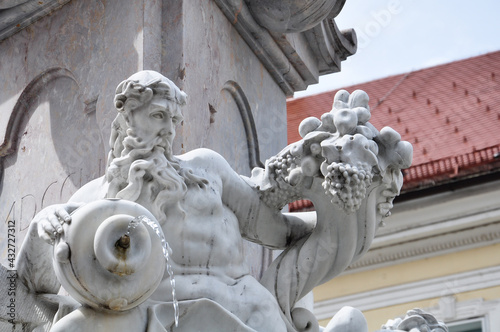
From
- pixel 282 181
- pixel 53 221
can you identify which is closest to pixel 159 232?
pixel 53 221

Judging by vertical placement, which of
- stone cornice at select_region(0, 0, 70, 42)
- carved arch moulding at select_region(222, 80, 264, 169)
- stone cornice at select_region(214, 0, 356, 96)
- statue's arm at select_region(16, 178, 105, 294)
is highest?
stone cornice at select_region(214, 0, 356, 96)

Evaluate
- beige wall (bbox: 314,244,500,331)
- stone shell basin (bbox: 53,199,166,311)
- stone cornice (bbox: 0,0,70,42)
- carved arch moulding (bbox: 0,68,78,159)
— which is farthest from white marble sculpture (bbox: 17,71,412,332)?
beige wall (bbox: 314,244,500,331)

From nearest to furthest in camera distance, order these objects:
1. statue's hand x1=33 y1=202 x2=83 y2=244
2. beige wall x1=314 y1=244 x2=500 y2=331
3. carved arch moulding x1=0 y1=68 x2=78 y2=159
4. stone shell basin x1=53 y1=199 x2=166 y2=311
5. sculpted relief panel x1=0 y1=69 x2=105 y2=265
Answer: stone shell basin x1=53 y1=199 x2=166 y2=311 < statue's hand x1=33 y1=202 x2=83 y2=244 < sculpted relief panel x1=0 y1=69 x2=105 y2=265 < carved arch moulding x1=0 y1=68 x2=78 y2=159 < beige wall x1=314 y1=244 x2=500 y2=331

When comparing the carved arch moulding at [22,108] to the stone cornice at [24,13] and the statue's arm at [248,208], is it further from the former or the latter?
the statue's arm at [248,208]

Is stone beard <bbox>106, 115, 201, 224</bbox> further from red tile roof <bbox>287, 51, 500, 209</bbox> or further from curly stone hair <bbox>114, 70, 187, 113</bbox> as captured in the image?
red tile roof <bbox>287, 51, 500, 209</bbox>

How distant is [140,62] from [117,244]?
154cm

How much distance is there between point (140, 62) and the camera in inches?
257

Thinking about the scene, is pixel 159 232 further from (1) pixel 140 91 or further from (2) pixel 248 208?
(2) pixel 248 208

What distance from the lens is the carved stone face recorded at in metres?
5.64

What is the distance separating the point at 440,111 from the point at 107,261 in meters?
13.5

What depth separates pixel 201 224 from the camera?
18.6 ft

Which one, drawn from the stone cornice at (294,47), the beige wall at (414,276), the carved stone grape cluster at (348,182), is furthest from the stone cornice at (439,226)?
the carved stone grape cluster at (348,182)

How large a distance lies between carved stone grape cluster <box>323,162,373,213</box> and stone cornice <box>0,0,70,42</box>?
1821mm

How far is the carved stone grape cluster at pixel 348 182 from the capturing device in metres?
5.63
